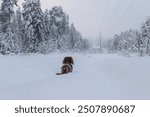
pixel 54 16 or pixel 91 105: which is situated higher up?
pixel 54 16

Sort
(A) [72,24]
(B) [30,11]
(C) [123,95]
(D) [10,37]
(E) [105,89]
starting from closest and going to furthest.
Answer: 1. (C) [123,95]
2. (E) [105,89]
3. (D) [10,37]
4. (B) [30,11]
5. (A) [72,24]

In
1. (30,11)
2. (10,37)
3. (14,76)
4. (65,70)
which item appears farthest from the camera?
(30,11)

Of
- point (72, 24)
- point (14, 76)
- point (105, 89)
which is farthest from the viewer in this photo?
point (72, 24)

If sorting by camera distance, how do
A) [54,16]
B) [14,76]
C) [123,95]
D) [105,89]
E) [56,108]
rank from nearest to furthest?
[56,108], [123,95], [105,89], [14,76], [54,16]

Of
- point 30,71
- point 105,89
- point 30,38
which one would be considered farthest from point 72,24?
→ point 105,89

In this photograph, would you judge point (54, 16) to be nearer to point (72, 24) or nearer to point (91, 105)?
point (72, 24)

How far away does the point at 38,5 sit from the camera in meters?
43.2

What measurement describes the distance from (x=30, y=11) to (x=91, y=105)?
37093 mm

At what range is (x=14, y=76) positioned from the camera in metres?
15.5

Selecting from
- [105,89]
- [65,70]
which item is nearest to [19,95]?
[105,89]

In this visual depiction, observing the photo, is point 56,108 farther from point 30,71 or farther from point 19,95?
point 30,71

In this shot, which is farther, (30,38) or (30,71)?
(30,38)

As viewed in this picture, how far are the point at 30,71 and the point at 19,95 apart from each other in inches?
342

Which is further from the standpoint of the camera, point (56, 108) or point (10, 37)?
point (10, 37)
